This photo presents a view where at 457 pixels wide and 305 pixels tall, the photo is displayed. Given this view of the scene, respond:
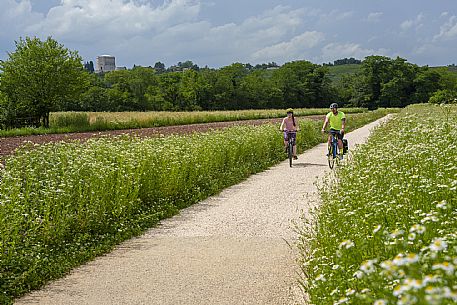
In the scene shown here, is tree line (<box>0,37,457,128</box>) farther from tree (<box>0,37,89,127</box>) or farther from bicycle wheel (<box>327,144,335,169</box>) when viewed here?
bicycle wheel (<box>327,144,335,169</box>)

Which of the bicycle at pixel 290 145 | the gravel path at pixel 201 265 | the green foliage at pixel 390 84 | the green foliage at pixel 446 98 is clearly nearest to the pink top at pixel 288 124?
the bicycle at pixel 290 145

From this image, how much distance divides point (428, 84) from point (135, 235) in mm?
120612

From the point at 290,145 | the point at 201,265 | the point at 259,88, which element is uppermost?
the point at 259,88

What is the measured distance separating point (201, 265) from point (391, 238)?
142 inches

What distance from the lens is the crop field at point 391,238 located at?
2691 millimetres

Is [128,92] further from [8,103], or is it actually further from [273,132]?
[273,132]

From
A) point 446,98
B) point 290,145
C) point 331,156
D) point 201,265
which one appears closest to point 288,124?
point 290,145

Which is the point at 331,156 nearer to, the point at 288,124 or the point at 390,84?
the point at 288,124

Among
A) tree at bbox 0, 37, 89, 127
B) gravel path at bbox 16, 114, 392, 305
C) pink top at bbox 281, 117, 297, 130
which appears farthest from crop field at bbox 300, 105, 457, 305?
tree at bbox 0, 37, 89, 127

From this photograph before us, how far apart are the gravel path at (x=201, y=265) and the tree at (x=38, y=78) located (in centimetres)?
3235

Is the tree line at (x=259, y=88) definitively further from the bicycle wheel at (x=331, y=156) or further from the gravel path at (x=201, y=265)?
the gravel path at (x=201, y=265)

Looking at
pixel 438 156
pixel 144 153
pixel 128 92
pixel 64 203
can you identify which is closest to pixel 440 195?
pixel 438 156

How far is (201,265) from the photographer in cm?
725

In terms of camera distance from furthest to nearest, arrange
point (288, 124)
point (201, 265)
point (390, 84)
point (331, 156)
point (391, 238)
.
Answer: point (390, 84), point (288, 124), point (331, 156), point (201, 265), point (391, 238)
